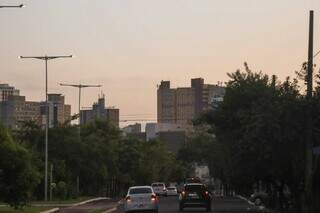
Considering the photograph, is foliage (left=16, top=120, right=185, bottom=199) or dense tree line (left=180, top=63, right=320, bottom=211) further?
foliage (left=16, top=120, right=185, bottom=199)

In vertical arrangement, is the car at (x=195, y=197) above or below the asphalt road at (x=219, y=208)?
above

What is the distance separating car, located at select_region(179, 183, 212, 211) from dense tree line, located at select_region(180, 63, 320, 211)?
520cm

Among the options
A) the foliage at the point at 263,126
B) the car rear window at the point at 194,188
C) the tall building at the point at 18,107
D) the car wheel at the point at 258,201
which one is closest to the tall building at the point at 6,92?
the tall building at the point at 18,107

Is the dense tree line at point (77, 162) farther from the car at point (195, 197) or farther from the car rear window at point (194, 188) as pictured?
the car rear window at point (194, 188)

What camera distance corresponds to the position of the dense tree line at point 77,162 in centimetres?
4138

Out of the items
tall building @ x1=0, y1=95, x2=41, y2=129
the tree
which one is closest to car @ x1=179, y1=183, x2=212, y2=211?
the tree

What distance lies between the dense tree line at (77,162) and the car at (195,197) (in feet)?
30.4

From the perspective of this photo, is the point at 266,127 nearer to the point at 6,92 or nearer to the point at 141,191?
the point at 141,191

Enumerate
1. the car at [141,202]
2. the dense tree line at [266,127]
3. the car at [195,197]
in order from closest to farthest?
the dense tree line at [266,127] < the car at [141,202] < the car at [195,197]

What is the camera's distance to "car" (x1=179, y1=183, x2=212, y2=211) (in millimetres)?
50625

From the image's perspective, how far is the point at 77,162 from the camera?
81.9 m

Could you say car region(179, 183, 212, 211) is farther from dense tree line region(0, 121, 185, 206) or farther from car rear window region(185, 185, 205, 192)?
dense tree line region(0, 121, 185, 206)

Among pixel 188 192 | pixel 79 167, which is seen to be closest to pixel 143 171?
pixel 79 167

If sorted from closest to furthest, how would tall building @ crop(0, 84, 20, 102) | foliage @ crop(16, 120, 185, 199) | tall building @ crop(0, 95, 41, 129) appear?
foliage @ crop(16, 120, 185, 199) < tall building @ crop(0, 95, 41, 129) < tall building @ crop(0, 84, 20, 102)
